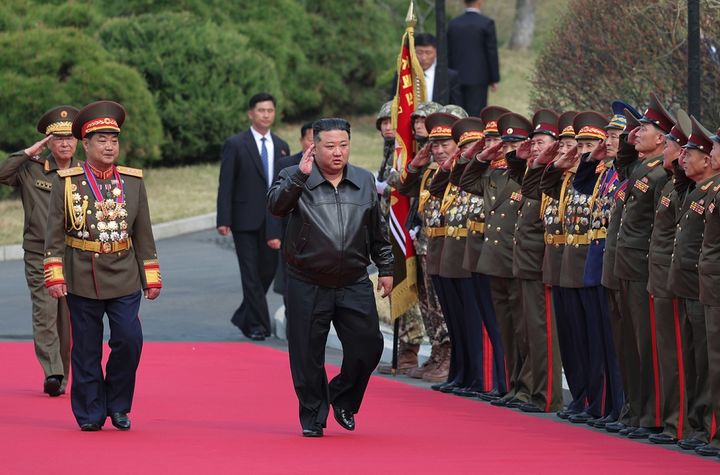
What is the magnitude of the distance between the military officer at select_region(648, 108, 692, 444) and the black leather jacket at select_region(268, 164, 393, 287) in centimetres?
163

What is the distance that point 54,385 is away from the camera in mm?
12383

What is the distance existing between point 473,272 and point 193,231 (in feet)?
44.8

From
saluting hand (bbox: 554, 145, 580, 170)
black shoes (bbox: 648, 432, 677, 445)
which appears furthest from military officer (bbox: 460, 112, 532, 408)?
black shoes (bbox: 648, 432, 677, 445)

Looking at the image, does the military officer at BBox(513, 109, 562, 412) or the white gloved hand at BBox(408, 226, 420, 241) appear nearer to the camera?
the military officer at BBox(513, 109, 562, 412)

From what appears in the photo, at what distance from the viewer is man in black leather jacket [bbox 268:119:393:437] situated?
10.5 m

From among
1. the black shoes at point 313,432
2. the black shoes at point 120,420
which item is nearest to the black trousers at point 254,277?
the black shoes at point 120,420

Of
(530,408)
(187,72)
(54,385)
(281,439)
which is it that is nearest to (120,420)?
(281,439)

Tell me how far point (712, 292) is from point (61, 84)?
1944 cm

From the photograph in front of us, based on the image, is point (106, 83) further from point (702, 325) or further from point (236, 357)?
point (702, 325)

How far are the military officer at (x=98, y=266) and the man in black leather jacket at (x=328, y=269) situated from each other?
3.15 feet

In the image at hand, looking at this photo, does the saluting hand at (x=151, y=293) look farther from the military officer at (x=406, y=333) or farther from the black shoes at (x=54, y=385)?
the military officer at (x=406, y=333)

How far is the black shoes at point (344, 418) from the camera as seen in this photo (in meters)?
10.6

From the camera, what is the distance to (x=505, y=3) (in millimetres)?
51344

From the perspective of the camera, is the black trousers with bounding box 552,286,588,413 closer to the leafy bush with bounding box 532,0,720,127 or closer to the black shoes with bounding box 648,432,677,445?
the black shoes with bounding box 648,432,677,445
